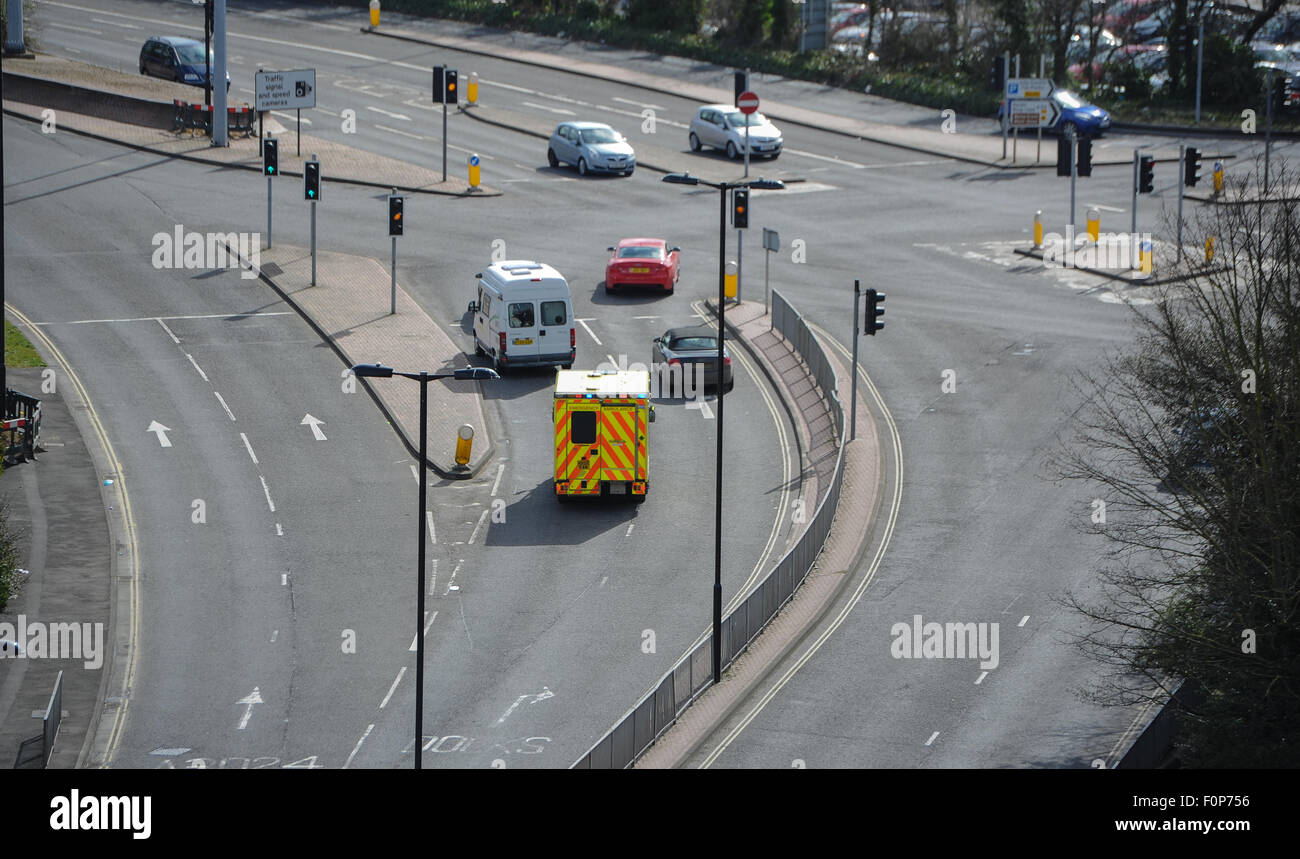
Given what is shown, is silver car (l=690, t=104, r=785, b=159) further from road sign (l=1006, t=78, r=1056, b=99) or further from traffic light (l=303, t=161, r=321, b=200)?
traffic light (l=303, t=161, r=321, b=200)

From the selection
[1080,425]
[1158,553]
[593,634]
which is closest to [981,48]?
[1080,425]

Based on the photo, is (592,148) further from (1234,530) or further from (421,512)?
(1234,530)

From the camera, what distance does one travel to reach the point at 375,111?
68000 millimetres

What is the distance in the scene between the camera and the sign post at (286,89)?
5803cm

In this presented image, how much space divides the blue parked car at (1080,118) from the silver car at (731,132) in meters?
10.1

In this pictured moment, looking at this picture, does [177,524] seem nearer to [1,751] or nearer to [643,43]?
[1,751]

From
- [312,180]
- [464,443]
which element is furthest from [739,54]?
[464,443]

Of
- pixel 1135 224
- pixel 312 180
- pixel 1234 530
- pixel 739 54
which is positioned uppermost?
pixel 739 54

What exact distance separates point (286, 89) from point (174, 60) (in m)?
12.7

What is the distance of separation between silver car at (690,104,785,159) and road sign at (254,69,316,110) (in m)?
14.2

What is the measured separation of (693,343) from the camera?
43.2m

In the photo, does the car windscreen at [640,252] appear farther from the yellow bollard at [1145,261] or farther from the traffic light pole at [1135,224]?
the traffic light pole at [1135,224]

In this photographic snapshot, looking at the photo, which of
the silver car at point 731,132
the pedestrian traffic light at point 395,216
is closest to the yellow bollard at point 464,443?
the pedestrian traffic light at point 395,216
